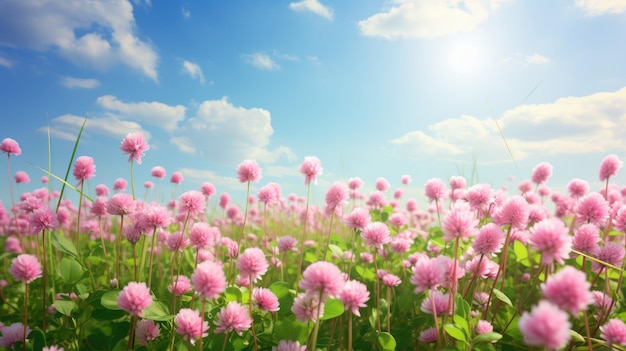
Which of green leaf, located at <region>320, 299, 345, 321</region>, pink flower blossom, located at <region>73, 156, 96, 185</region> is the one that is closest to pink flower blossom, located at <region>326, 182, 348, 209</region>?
green leaf, located at <region>320, 299, 345, 321</region>

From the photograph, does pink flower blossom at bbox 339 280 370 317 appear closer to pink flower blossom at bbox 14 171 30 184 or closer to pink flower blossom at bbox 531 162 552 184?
pink flower blossom at bbox 531 162 552 184

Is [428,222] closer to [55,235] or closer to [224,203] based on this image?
[224,203]

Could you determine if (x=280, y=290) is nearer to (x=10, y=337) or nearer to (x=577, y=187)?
(x=10, y=337)

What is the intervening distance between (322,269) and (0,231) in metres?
7.34

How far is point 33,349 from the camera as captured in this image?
1626 mm

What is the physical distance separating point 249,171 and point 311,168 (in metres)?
0.33

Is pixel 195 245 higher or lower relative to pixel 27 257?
higher

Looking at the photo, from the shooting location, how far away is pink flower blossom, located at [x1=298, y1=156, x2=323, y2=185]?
6.78 feet

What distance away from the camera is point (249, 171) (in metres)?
2.09

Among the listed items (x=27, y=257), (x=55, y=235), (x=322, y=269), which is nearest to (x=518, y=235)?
(x=322, y=269)

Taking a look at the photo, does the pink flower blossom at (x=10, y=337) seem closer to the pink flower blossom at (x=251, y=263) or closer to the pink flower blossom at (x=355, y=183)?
the pink flower blossom at (x=251, y=263)

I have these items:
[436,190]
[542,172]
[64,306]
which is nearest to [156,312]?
[64,306]

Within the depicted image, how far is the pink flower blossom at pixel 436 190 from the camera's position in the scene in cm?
263

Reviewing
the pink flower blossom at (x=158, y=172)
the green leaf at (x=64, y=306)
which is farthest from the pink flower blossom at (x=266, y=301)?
the pink flower blossom at (x=158, y=172)
